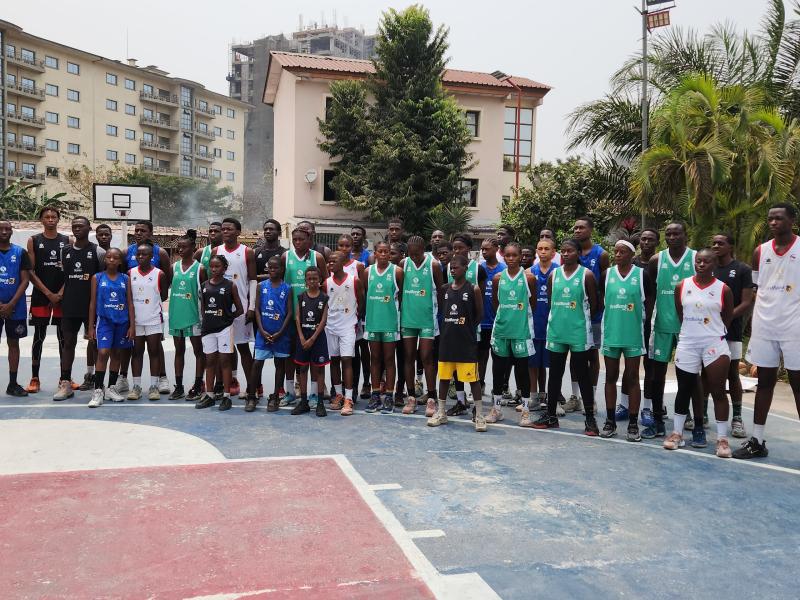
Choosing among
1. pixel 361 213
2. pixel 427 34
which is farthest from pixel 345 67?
pixel 361 213

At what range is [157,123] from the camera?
7188 cm

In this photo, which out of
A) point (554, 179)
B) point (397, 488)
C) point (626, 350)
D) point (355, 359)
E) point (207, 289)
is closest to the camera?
point (397, 488)

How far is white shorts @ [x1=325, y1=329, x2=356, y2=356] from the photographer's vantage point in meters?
7.86

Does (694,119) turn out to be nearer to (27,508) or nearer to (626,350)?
(626,350)

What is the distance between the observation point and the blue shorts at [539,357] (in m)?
7.78

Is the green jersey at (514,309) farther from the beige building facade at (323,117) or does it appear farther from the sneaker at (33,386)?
the beige building facade at (323,117)

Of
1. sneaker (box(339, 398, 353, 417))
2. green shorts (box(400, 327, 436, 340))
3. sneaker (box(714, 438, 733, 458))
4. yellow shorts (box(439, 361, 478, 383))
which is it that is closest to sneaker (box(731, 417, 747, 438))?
sneaker (box(714, 438, 733, 458))

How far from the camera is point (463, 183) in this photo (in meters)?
32.8

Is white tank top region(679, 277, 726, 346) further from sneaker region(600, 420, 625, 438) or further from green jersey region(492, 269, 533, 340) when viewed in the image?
green jersey region(492, 269, 533, 340)

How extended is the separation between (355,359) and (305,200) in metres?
24.1

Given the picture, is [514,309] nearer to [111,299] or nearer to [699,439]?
[699,439]

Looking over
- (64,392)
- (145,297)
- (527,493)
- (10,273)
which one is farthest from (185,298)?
(527,493)

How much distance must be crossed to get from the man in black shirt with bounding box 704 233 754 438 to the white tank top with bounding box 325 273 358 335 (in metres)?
3.83

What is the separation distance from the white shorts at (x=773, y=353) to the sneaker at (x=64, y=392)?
7187 millimetres
